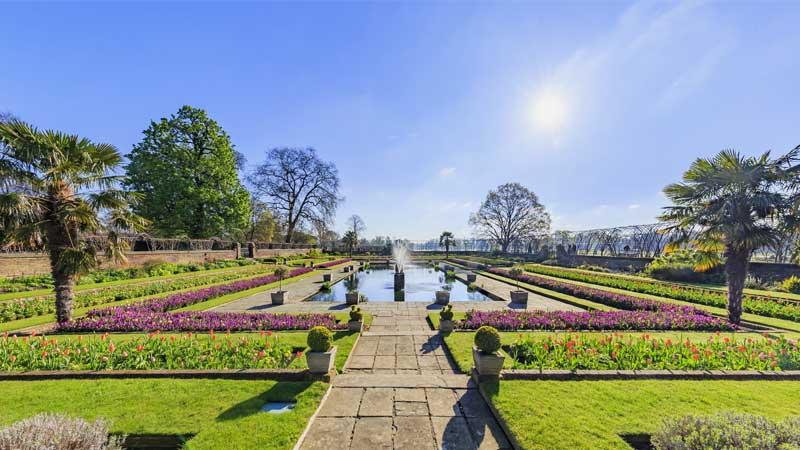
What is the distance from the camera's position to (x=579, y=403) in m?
4.31

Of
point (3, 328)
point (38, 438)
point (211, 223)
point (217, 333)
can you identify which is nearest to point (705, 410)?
point (38, 438)

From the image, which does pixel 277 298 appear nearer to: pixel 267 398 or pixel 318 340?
pixel 318 340

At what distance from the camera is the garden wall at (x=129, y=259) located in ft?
42.9

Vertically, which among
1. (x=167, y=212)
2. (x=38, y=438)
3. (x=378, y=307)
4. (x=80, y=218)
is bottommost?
(x=378, y=307)

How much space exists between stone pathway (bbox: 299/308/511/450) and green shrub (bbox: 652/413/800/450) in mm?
1776

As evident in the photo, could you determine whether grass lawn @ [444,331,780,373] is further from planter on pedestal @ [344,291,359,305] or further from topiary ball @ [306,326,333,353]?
planter on pedestal @ [344,291,359,305]

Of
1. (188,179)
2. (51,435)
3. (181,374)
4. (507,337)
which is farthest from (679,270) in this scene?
(188,179)

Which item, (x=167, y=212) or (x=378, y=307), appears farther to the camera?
(x=167, y=212)

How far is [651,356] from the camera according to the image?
5895 millimetres

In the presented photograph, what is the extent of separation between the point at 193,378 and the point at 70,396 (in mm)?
1612

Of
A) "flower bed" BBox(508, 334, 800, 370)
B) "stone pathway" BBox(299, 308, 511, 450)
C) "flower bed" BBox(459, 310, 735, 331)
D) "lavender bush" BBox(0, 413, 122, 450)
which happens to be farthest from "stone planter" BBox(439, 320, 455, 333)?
"lavender bush" BBox(0, 413, 122, 450)

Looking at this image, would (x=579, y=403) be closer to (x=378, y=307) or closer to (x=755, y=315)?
(x=378, y=307)

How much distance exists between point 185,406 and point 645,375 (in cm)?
776

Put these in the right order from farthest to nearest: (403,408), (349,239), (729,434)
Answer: (349,239), (403,408), (729,434)
